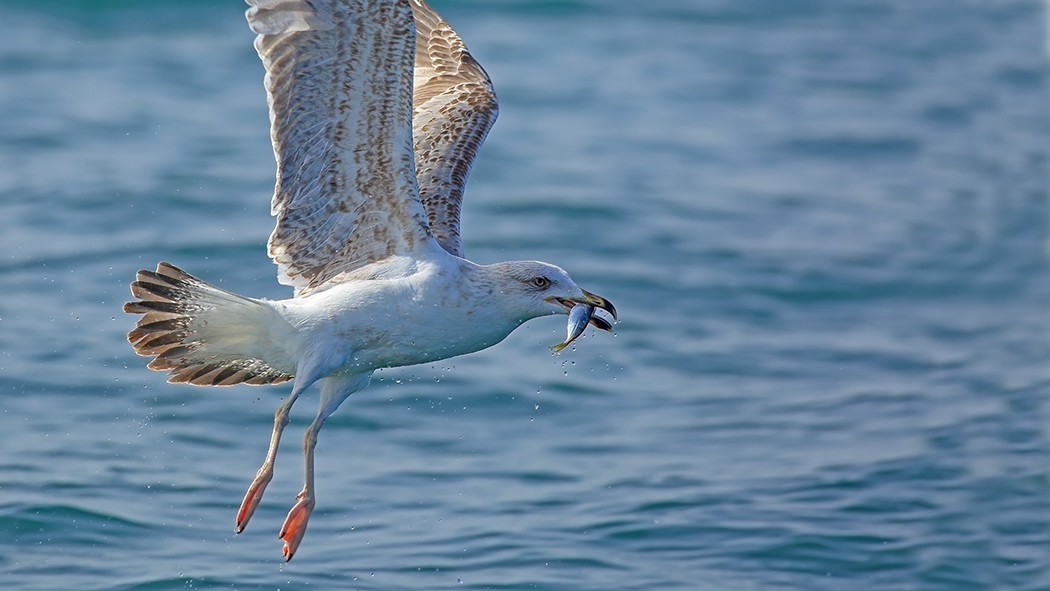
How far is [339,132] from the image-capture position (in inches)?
295

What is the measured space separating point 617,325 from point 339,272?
17.4 feet

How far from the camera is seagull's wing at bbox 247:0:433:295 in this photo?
23.6ft

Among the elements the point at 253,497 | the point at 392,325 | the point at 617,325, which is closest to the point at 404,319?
the point at 392,325

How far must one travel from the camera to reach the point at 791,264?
47.8ft

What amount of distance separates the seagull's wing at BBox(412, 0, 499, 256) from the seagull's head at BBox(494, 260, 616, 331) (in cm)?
93

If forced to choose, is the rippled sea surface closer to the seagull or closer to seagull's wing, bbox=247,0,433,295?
the seagull

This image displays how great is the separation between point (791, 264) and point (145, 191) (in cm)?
658

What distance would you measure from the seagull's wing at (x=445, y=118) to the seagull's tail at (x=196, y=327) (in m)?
1.20

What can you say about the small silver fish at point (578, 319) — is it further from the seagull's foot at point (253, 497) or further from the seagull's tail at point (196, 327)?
the seagull's foot at point (253, 497)

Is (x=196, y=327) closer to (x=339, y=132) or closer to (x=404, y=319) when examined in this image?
(x=404, y=319)

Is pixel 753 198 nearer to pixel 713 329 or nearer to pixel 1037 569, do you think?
pixel 713 329

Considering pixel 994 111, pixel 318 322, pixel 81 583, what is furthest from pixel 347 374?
pixel 994 111

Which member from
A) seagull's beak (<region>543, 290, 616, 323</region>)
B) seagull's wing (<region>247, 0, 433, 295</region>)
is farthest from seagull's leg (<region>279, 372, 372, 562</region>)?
seagull's beak (<region>543, 290, 616, 323</region>)

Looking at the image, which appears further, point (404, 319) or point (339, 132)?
point (339, 132)
